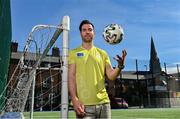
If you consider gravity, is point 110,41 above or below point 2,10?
below

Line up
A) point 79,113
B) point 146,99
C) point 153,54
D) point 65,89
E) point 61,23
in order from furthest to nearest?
point 153,54
point 146,99
point 61,23
point 65,89
point 79,113

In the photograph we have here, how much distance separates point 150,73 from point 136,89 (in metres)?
3.55

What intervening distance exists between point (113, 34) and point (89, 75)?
3.09 ft

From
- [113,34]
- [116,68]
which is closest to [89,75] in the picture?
[116,68]

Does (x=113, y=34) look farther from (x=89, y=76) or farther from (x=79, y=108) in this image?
(x=79, y=108)

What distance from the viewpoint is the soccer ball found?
165 inches

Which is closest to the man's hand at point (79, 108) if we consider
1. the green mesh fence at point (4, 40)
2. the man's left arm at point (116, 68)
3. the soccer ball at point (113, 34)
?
the man's left arm at point (116, 68)

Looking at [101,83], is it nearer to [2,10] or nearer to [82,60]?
[82,60]

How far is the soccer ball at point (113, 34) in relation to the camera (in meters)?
4.20

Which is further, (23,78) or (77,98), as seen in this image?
(23,78)

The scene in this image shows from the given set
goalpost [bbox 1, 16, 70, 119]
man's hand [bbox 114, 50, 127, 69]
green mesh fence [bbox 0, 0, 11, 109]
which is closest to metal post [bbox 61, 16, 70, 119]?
goalpost [bbox 1, 16, 70, 119]

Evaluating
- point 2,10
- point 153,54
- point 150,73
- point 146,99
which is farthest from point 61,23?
point 153,54

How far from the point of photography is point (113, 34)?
13.8ft

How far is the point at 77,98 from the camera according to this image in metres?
3.42
